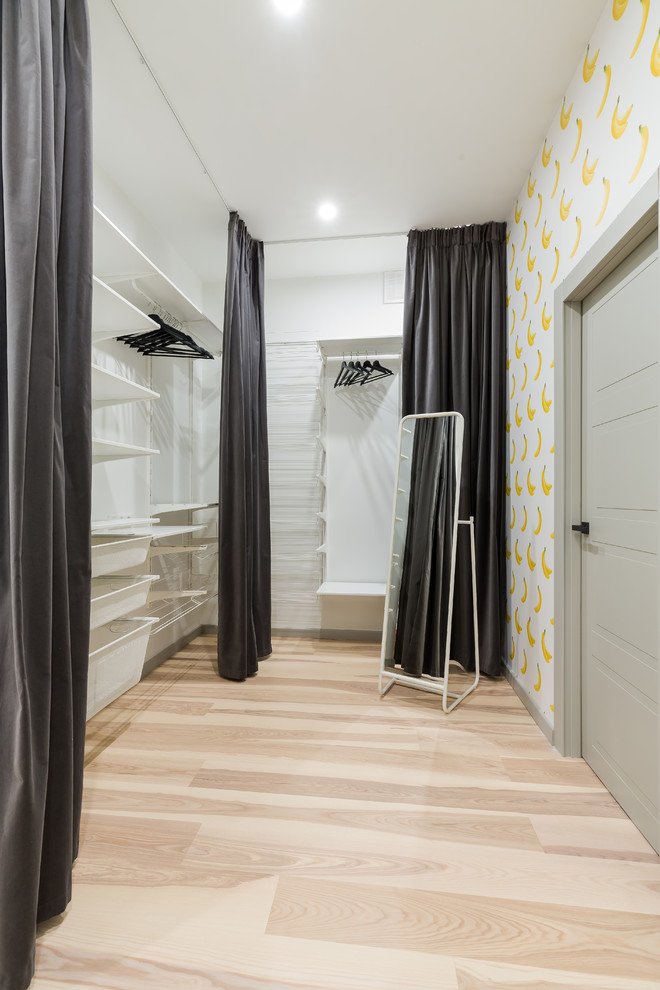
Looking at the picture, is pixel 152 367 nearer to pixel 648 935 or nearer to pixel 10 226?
pixel 10 226

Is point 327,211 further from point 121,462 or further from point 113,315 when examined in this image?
point 121,462

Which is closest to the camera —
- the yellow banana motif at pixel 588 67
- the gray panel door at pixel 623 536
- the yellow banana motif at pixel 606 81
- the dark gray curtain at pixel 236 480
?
the gray panel door at pixel 623 536

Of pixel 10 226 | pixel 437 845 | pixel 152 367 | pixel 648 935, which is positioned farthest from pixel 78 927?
pixel 152 367

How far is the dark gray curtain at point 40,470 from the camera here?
0.96 metres

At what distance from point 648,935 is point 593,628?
2.92 feet

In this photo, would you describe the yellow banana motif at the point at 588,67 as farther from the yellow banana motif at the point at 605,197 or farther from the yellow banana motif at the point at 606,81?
the yellow banana motif at the point at 605,197

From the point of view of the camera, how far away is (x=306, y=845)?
1363 mm

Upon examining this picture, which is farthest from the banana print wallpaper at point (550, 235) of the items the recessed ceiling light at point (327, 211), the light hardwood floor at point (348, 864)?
the recessed ceiling light at point (327, 211)

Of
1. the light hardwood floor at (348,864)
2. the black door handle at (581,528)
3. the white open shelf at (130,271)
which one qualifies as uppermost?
the white open shelf at (130,271)

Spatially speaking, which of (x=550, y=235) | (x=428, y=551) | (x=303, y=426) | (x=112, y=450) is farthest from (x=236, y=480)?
(x=550, y=235)

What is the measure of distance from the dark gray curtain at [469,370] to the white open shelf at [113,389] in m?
1.52

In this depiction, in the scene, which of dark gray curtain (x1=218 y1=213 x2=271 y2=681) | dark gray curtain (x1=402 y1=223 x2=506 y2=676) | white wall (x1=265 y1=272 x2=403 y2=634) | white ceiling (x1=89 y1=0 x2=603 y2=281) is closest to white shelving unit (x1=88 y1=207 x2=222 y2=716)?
dark gray curtain (x1=218 y1=213 x2=271 y2=681)

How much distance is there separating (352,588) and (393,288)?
6.85 feet

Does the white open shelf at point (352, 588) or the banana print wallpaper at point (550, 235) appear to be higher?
the banana print wallpaper at point (550, 235)
